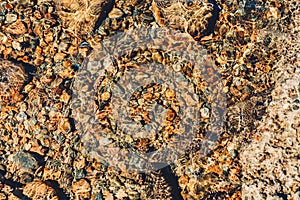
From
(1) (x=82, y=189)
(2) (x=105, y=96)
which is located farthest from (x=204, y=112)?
(1) (x=82, y=189)

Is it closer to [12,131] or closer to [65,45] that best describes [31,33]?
[65,45]

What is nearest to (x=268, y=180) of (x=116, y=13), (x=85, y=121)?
(x=85, y=121)

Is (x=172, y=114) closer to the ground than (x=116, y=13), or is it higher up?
closer to the ground

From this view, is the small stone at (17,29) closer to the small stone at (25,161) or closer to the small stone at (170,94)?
the small stone at (25,161)

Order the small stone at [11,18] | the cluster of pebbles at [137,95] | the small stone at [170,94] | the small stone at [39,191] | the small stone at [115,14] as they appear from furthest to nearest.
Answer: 1. the small stone at [11,18]
2. the small stone at [115,14]
3. the small stone at [170,94]
4. the small stone at [39,191]
5. the cluster of pebbles at [137,95]

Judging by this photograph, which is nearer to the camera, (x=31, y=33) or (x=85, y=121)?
(x=85, y=121)

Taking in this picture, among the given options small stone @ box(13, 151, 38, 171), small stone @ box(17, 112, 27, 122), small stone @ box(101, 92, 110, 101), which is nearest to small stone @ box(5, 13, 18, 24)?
small stone @ box(17, 112, 27, 122)

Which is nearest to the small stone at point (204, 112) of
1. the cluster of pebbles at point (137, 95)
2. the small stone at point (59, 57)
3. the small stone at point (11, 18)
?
the cluster of pebbles at point (137, 95)

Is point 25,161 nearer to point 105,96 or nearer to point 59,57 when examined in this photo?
point 105,96
